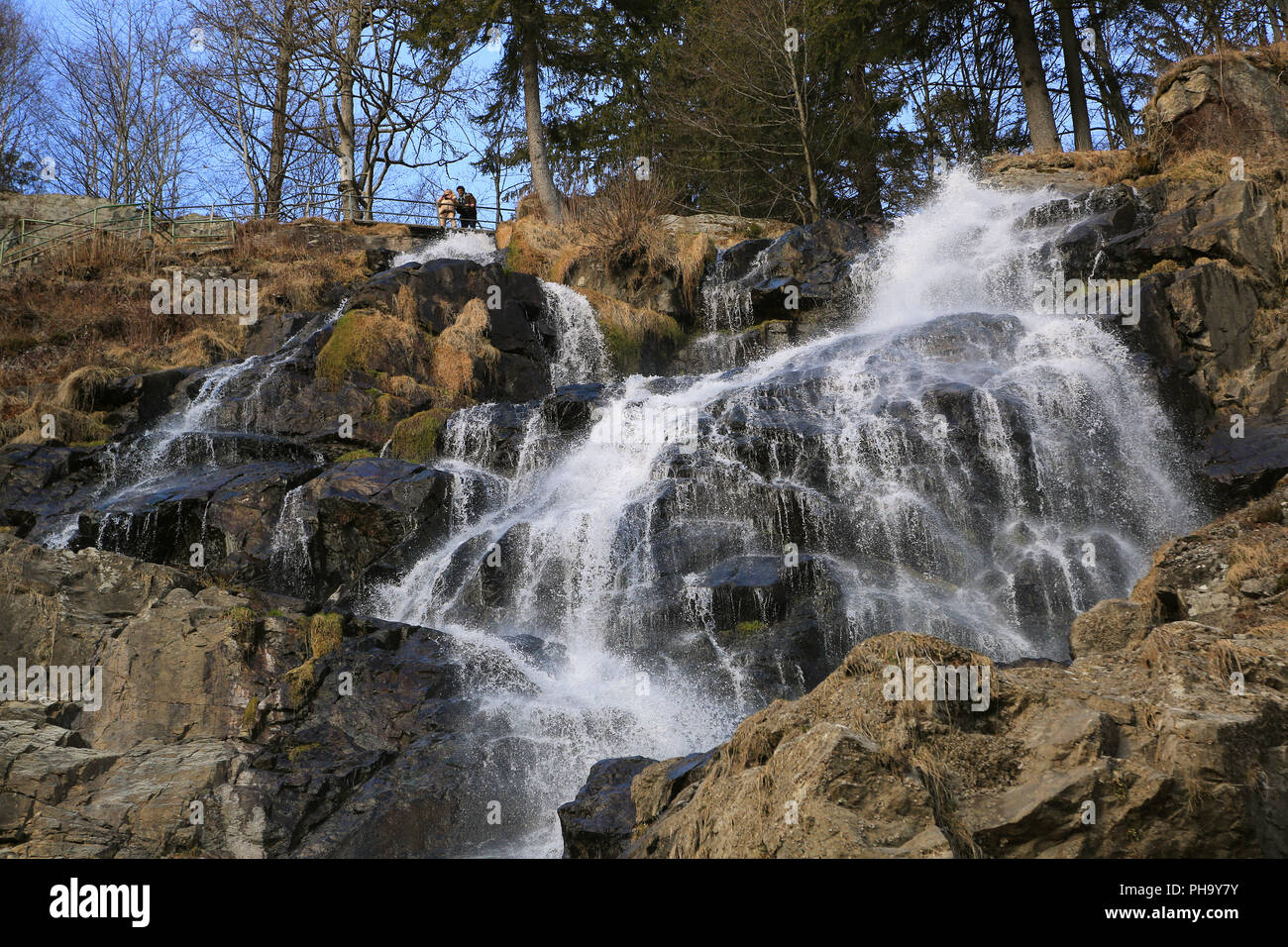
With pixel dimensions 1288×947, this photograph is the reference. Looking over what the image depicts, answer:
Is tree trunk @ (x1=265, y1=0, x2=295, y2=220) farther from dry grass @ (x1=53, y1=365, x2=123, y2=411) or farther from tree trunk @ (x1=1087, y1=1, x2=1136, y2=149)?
tree trunk @ (x1=1087, y1=1, x2=1136, y2=149)

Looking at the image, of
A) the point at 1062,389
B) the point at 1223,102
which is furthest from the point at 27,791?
the point at 1223,102

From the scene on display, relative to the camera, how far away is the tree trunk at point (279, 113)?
77.1ft

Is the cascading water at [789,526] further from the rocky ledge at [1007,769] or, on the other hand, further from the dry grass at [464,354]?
the rocky ledge at [1007,769]

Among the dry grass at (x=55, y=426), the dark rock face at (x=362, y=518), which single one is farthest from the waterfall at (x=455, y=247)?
the dark rock face at (x=362, y=518)

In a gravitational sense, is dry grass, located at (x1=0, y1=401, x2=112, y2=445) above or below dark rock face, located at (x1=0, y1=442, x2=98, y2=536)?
above

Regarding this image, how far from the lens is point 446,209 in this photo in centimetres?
2403

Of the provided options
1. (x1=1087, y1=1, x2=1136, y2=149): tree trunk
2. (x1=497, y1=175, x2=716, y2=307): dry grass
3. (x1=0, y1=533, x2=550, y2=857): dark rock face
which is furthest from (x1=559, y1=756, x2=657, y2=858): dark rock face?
(x1=1087, y1=1, x2=1136, y2=149): tree trunk

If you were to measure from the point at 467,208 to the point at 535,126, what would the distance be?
3031 millimetres

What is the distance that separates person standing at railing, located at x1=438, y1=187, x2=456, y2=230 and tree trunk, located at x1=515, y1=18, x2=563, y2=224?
2.63m

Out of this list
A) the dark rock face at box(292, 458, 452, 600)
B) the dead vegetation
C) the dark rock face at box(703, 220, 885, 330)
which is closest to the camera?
the dark rock face at box(292, 458, 452, 600)

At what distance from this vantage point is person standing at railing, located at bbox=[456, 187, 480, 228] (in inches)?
947

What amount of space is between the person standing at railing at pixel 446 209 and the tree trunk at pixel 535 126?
263 centimetres

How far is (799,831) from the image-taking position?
3979mm
